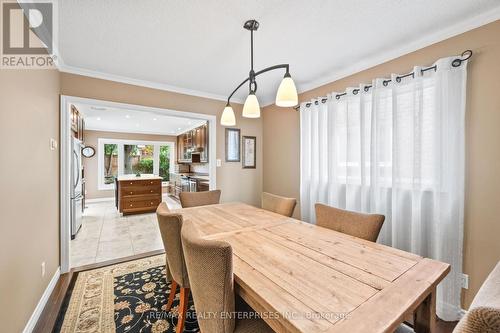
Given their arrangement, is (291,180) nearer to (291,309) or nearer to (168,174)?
(291,309)

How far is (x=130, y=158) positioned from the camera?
8016 mm

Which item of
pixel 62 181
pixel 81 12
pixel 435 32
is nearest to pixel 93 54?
pixel 81 12

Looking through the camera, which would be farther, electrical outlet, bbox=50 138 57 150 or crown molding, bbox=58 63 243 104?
crown molding, bbox=58 63 243 104

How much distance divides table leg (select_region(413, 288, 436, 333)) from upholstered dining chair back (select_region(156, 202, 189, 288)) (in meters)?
1.30

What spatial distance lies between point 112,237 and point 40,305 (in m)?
2.00

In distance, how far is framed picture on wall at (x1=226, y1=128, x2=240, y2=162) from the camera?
370 centimetres

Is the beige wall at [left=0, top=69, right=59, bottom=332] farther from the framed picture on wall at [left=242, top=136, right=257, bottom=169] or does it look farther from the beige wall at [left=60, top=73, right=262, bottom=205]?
the framed picture on wall at [left=242, top=136, right=257, bottom=169]

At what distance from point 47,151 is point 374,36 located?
3.21m

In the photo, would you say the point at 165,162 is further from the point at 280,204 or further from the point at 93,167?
the point at 280,204

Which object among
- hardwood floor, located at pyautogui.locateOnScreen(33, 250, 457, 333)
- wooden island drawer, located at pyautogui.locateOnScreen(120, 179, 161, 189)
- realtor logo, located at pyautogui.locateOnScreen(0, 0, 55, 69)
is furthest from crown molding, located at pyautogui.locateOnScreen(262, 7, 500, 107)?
wooden island drawer, located at pyautogui.locateOnScreen(120, 179, 161, 189)

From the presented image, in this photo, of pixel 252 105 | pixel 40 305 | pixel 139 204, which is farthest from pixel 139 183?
pixel 252 105

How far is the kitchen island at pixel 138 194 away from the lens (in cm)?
505

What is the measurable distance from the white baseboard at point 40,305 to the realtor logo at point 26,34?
1.75m

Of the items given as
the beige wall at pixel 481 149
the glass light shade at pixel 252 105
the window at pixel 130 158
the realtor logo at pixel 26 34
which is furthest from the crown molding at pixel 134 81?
the window at pixel 130 158
